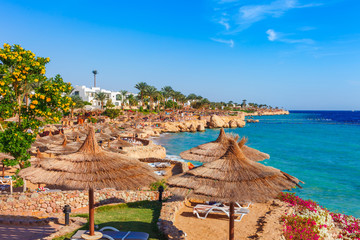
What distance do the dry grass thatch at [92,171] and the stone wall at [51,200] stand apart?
4.58 m

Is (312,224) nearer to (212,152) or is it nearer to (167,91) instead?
(212,152)

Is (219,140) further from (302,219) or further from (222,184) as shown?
(222,184)

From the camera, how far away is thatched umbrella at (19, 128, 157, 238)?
21.9 feet

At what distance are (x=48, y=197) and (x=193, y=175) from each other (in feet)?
25.6

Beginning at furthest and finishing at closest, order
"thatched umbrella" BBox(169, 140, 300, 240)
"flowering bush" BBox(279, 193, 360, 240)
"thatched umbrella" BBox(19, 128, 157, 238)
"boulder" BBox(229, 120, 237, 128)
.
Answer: "boulder" BBox(229, 120, 237, 128) < "flowering bush" BBox(279, 193, 360, 240) < "thatched umbrella" BBox(19, 128, 157, 238) < "thatched umbrella" BBox(169, 140, 300, 240)

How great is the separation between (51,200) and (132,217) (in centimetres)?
398

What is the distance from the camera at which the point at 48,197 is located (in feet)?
38.0

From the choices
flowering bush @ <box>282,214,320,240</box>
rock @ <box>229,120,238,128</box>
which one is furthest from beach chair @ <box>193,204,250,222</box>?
rock @ <box>229,120,238,128</box>

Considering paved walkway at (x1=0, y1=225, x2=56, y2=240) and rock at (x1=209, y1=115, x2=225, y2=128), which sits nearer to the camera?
paved walkway at (x1=0, y1=225, x2=56, y2=240)

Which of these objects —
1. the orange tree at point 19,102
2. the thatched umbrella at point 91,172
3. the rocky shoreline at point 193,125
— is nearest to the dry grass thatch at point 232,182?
the thatched umbrella at point 91,172

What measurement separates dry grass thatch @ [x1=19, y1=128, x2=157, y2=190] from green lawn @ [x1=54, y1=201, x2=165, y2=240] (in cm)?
265

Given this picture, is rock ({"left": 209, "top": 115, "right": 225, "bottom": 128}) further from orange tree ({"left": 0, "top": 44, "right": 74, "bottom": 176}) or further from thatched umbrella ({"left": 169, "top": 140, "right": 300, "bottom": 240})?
thatched umbrella ({"left": 169, "top": 140, "right": 300, "bottom": 240})

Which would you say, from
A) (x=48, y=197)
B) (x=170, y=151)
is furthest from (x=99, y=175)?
(x=170, y=151)

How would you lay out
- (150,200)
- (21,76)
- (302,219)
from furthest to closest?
1. (150,200)
2. (21,76)
3. (302,219)
